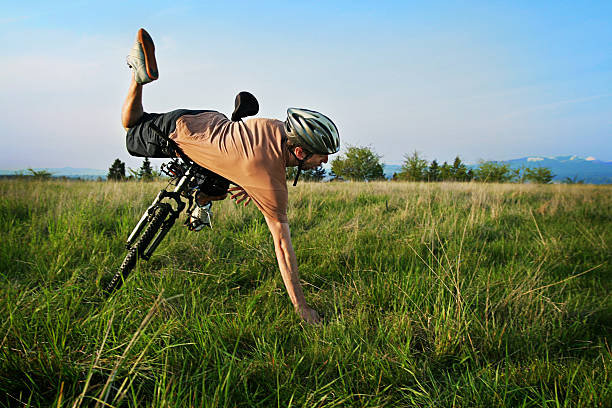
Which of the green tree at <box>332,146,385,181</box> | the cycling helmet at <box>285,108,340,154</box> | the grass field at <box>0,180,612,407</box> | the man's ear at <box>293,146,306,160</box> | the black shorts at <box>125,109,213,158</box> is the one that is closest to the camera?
the grass field at <box>0,180,612,407</box>

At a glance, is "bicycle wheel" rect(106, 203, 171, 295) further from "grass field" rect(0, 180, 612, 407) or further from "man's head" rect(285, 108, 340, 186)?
"man's head" rect(285, 108, 340, 186)

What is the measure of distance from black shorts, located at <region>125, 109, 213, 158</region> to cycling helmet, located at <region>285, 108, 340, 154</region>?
88 cm

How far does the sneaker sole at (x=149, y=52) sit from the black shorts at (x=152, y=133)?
14.7 inches

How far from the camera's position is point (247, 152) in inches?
99.6

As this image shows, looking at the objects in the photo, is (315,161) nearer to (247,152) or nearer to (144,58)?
(247,152)

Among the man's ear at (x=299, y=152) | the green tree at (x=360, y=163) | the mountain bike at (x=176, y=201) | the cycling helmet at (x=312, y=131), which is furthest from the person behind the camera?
the green tree at (x=360, y=163)

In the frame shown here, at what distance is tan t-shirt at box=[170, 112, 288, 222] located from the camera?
2.55 metres

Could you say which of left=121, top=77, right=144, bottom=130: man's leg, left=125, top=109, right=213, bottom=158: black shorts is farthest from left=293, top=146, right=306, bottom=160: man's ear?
left=121, top=77, right=144, bottom=130: man's leg

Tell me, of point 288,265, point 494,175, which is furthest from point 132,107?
point 494,175

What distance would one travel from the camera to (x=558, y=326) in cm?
291

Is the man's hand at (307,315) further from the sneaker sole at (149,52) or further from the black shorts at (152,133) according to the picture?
the sneaker sole at (149,52)

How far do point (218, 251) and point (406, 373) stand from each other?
Result: 285 centimetres

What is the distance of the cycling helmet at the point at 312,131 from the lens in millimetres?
2504

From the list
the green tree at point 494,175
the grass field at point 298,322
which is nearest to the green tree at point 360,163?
the green tree at point 494,175
